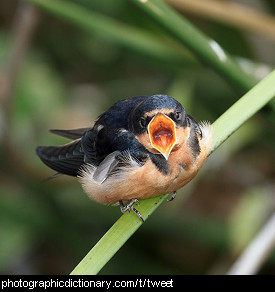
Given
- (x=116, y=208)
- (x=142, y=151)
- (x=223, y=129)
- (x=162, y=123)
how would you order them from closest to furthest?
(x=223, y=129) → (x=162, y=123) → (x=142, y=151) → (x=116, y=208)

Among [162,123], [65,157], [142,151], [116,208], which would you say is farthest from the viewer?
[116,208]

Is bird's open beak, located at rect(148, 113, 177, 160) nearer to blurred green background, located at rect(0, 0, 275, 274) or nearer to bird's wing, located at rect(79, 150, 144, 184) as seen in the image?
bird's wing, located at rect(79, 150, 144, 184)

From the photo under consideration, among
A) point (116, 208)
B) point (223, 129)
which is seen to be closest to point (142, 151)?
point (223, 129)

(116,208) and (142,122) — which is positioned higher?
(142,122)

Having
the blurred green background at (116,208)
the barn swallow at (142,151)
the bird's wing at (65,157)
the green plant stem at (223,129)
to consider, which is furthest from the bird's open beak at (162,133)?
Answer: the blurred green background at (116,208)

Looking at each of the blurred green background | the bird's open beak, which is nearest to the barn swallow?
the bird's open beak

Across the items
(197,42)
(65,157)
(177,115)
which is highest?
(197,42)

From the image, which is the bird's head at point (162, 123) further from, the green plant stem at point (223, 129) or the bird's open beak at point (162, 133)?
the green plant stem at point (223, 129)

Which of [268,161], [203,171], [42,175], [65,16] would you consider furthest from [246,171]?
[65,16]

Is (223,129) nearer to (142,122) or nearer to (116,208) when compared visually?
(142,122)
